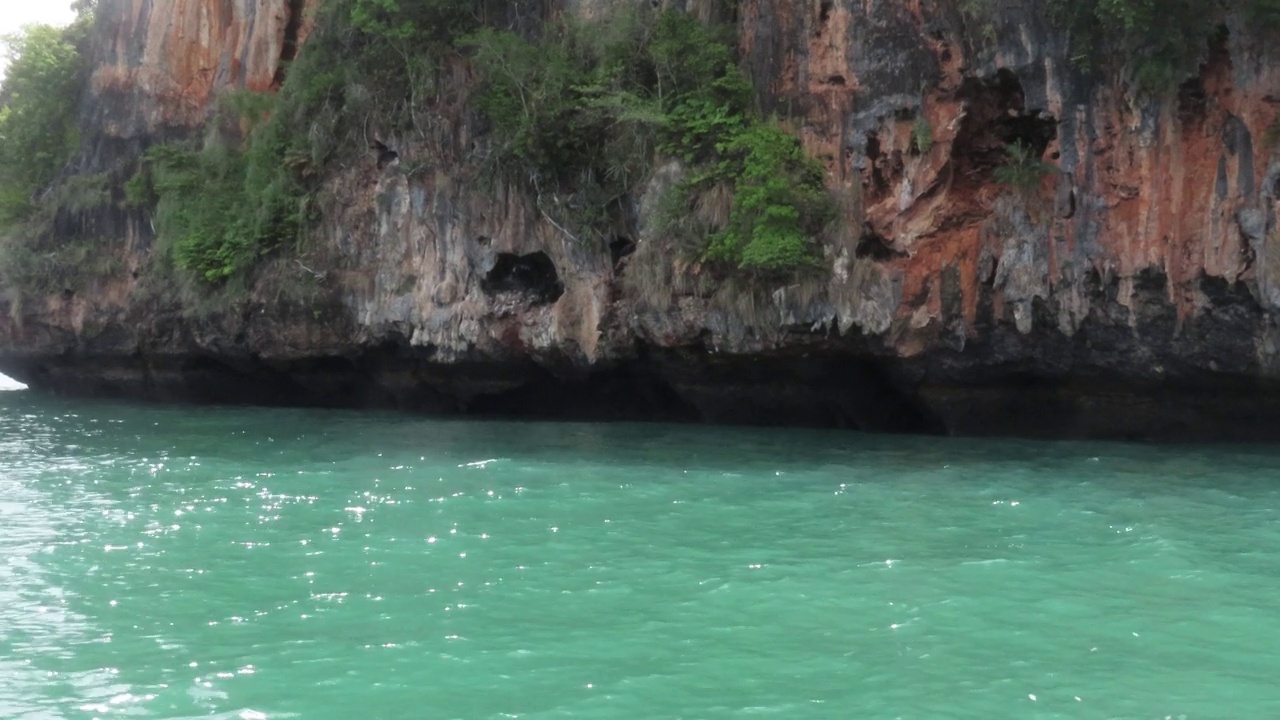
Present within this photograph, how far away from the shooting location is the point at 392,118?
18938mm

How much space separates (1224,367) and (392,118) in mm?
12018

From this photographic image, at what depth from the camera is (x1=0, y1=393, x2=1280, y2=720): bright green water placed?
19.1 feet

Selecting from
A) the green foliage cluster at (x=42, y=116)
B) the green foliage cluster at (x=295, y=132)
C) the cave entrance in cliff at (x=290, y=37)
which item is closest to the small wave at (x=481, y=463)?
the green foliage cluster at (x=295, y=132)

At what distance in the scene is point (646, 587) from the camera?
766 centimetres

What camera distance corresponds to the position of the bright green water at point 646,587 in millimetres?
5820

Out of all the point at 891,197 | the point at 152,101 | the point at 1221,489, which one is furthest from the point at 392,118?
the point at 1221,489

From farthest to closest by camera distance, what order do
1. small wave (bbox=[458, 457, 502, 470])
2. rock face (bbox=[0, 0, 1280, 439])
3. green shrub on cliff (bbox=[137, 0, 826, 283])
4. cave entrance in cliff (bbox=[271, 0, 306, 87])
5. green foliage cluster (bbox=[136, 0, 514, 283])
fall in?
cave entrance in cliff (bbox=[271, 0, 306, 87]) < green foliage cluster (bbox=[136, 0, 514, 283]) < green shrub on cliff (bbox=[137, 0, 826, 283]) < rock face (bbox=[0, 0, 1280, 439]) < small wave (bbox=[458, 457, 502, 470])

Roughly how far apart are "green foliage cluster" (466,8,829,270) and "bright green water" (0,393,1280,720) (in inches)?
136

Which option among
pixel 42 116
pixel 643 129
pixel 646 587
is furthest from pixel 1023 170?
pixel 42 116

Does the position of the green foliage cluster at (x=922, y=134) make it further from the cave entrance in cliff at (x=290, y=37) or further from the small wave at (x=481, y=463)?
the cave entrance in cliff at (x=290, y=37)

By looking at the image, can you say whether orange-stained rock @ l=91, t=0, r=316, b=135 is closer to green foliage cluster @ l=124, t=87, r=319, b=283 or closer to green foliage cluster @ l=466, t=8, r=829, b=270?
green foliage cluster @ l=124, t=87, r=319, b=283

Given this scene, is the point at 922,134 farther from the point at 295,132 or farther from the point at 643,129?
the point at 295,132

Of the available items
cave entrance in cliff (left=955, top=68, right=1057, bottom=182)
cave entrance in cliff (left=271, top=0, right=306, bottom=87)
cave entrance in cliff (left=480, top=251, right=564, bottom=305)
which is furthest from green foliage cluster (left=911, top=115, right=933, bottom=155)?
cave entrance in cliff (left=271, top=0, right=306, bottom=87)

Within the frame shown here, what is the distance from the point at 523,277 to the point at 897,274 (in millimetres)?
5713
